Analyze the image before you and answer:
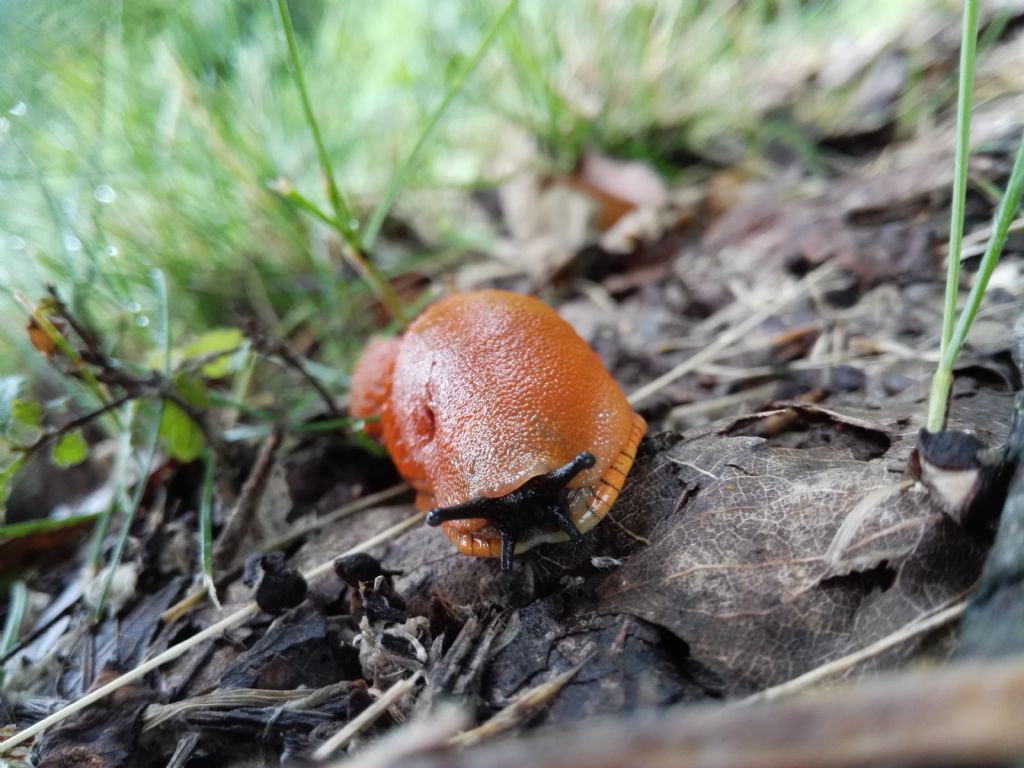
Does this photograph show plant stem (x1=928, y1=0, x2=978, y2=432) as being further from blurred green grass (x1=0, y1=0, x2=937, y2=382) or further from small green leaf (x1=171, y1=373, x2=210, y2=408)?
blurred green grass (x1=0, y1=0, x2=937, y2=382)

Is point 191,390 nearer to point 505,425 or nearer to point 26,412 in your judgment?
point 26,412

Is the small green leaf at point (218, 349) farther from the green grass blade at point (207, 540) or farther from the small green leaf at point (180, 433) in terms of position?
the green grass blade at point (207, 540)

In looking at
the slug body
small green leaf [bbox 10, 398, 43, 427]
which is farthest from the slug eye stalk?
small green leaf [bbox 10, 398, 43, 427]

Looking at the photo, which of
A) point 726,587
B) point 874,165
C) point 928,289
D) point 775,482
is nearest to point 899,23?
point 874,165

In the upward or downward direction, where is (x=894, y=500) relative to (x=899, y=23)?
downward

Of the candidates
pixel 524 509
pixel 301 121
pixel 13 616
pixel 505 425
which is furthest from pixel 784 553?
pixel 301 121

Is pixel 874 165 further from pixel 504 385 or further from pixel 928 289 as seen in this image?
pixel 504 385
